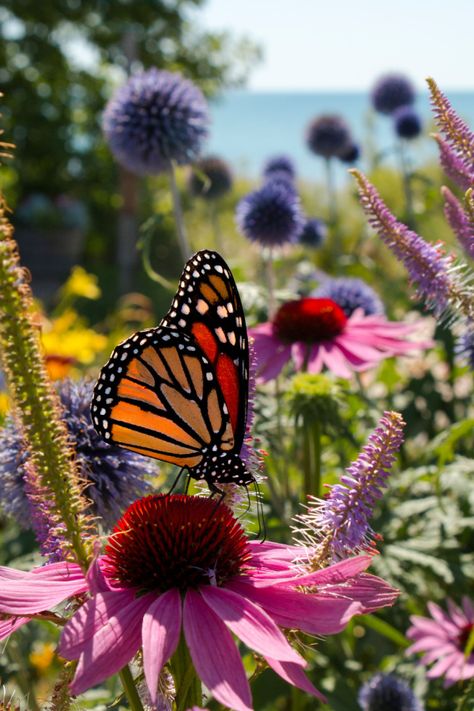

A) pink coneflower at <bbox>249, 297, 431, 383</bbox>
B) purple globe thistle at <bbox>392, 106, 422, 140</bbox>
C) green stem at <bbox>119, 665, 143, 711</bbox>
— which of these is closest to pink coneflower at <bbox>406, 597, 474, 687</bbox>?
pink coneflower at <bbox>249, 297, 431, 383</bbox>

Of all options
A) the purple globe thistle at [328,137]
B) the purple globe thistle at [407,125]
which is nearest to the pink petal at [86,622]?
the purple globe thistle at [407,125]

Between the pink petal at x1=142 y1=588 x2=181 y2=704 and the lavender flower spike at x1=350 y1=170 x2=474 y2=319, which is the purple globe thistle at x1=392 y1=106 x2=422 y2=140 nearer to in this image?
the lavender flower spike at x1=350 y1=170 x2=474 y2=319

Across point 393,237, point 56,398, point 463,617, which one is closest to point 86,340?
point 463,617

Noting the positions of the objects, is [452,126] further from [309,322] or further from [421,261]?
[309,322]

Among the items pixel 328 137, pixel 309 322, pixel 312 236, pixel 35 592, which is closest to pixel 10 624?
pixel 35 592

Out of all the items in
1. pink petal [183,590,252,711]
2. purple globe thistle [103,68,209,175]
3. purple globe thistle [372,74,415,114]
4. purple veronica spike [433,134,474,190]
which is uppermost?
purple globe thistle [372,74,415,114]

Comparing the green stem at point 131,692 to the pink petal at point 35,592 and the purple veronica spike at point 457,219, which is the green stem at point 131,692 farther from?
the purple veronica spike at point 457,219

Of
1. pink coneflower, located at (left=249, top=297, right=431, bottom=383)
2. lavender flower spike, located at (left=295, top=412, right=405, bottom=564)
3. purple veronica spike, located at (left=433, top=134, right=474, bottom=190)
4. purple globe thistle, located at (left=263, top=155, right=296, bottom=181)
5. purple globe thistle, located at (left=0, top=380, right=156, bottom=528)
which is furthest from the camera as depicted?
purple globe thistle, located at (left=263, top=155, right=296, bottom=181)
